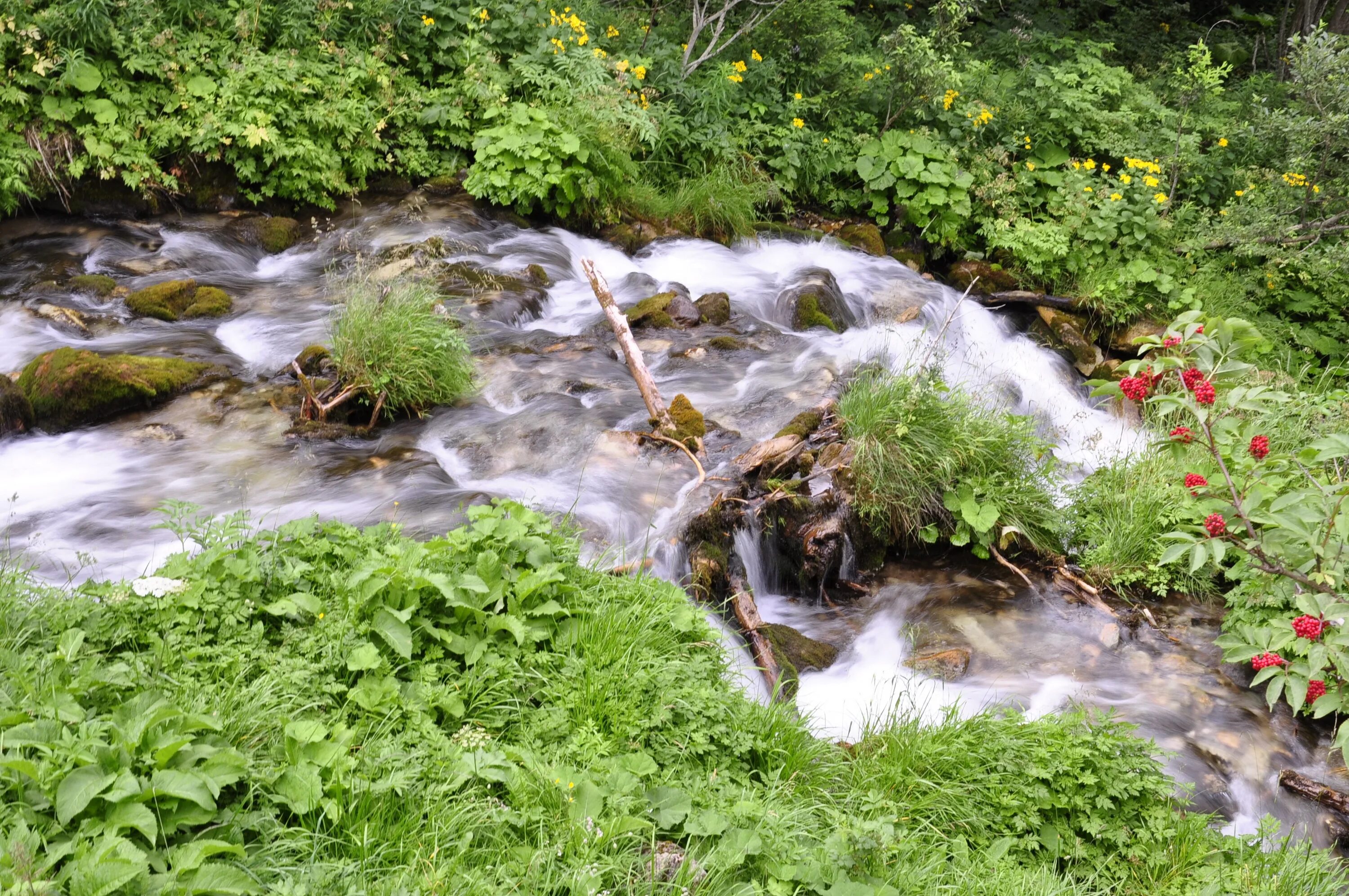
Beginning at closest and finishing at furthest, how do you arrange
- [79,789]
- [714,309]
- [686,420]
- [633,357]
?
[79,789] → [686,420] → [633,357] → [714,309]

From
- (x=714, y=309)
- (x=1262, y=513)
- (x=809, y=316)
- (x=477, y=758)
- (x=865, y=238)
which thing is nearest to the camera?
(x=477, y=758)

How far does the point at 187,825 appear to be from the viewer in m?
2.38

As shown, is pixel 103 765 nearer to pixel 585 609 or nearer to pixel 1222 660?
pixel 585 609

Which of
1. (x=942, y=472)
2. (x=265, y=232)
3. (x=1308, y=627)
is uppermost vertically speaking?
(x=265, y=232)

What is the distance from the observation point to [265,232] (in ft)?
26.7

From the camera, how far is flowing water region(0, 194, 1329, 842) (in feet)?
15.4

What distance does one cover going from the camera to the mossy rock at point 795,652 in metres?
4.59

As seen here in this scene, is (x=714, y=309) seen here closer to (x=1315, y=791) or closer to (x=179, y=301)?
(x=179, y=301)

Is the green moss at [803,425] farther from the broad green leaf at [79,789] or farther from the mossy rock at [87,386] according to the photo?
the broad green leaf at [79,789]

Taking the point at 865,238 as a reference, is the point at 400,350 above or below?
above

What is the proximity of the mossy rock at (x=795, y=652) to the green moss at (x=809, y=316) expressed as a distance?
3678 mm

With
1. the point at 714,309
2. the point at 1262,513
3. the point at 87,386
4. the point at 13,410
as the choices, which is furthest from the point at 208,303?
the point at 1262,513

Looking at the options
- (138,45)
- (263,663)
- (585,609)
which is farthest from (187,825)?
(138,45)

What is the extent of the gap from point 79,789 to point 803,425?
4529mm
